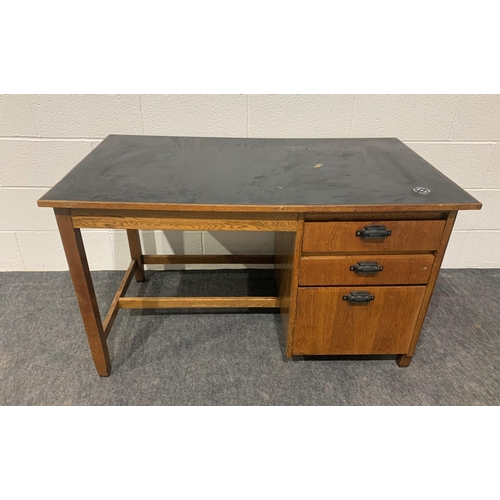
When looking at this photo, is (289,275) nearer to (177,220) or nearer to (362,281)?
(362,281)

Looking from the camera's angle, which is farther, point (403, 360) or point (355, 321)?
point (403, 360)

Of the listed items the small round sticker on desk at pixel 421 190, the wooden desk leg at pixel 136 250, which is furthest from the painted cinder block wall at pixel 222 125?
the small round sticker on desk at pixel 421 190

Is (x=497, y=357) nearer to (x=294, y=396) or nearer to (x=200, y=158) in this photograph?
(x=294, y=396)

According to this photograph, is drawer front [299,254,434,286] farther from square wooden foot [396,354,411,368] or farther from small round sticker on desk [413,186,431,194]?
square wooden foot [396,354,411,368]

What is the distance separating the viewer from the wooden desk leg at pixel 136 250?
6.54ft

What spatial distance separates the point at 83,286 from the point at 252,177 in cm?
70

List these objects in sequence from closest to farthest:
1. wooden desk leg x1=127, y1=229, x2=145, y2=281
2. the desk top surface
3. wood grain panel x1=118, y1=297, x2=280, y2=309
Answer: the desk top surface → wood grain panel x1=118, y1=297, x2=280, y2=309 → wooden desk leg x1=127, y1=229, x2=145, y2=281

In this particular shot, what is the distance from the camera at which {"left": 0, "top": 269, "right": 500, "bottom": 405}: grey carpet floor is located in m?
1.51

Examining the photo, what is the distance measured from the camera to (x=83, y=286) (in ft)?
4.54

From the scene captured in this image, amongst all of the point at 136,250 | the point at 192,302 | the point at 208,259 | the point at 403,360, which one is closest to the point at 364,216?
the point at 403,360

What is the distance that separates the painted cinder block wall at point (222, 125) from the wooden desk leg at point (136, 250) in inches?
16.9

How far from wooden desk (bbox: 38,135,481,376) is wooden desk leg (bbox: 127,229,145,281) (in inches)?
16.4

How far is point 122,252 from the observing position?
215cm

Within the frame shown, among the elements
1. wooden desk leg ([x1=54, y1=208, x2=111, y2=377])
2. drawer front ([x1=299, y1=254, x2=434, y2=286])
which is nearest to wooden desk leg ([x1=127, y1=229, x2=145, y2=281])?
wooden desk leg ([x1=54, y1=208, x2=111, y2=377])
